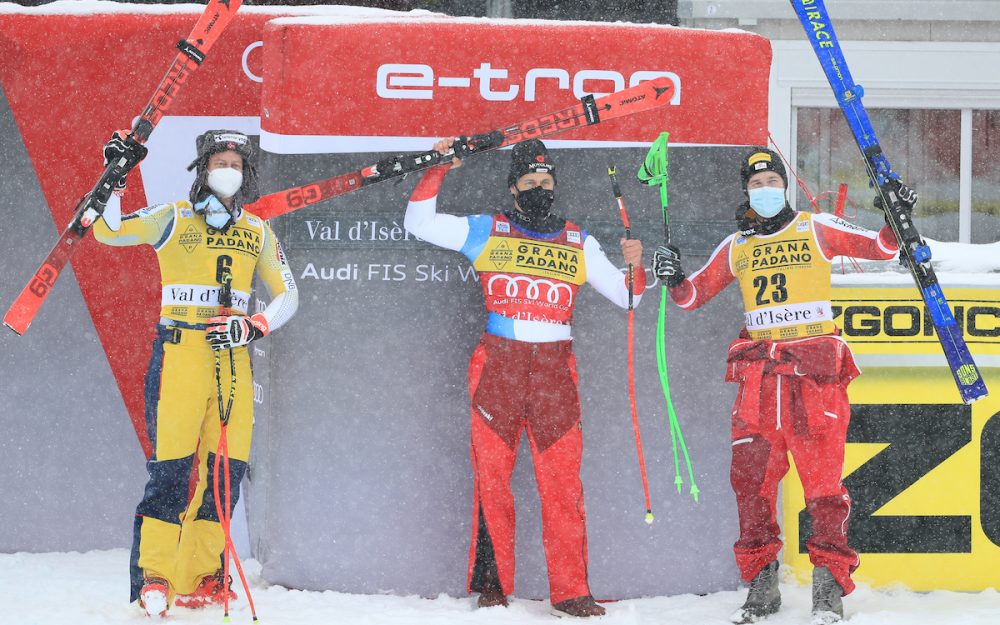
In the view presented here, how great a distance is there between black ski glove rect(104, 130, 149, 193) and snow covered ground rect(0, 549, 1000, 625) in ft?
5.23

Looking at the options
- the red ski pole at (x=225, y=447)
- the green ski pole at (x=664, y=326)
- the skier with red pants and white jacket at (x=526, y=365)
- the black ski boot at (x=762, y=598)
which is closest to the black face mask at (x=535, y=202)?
the skier with red pants and white jacket at (x=526, y=365)

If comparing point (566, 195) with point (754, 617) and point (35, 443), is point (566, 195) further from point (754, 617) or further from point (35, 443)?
point (35, 443)

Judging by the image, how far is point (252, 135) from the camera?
4840mm

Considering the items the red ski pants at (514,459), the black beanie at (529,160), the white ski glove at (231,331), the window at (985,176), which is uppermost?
the window at (985,176)

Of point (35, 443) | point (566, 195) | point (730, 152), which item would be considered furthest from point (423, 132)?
point (35, 443)

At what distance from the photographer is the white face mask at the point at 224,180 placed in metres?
4.12

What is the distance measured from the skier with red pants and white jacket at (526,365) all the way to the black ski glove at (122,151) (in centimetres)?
103

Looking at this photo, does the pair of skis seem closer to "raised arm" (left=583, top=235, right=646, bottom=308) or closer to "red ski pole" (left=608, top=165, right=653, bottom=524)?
"red ski pole" (left=608, top=165, right=653, bottom=524)

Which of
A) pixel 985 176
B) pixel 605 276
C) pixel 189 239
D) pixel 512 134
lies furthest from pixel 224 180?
pixel 985 176

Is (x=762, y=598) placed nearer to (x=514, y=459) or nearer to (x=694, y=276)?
(x=514, y=459)

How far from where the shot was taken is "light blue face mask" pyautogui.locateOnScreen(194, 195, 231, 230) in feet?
13.5

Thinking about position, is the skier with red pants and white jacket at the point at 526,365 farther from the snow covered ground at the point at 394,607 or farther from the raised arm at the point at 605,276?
the snow covered ground at the point at 394,607

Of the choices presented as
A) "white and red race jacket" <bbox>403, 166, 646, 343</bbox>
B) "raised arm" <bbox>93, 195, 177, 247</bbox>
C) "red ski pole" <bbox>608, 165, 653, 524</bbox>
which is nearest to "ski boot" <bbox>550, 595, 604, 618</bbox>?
"red ski pole" <bbox>608, 165, 653, 524</bbox>

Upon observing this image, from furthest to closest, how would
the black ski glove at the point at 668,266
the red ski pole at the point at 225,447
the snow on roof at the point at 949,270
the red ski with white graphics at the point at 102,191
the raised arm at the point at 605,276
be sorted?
the snow on roof at the point at 949,270 → the raised arm at the point at 605,276 → the black ski glove at the point at 668,266 → the red ski pole at the point at 225,447 → the red ski with white graphics at the point at 102,191
